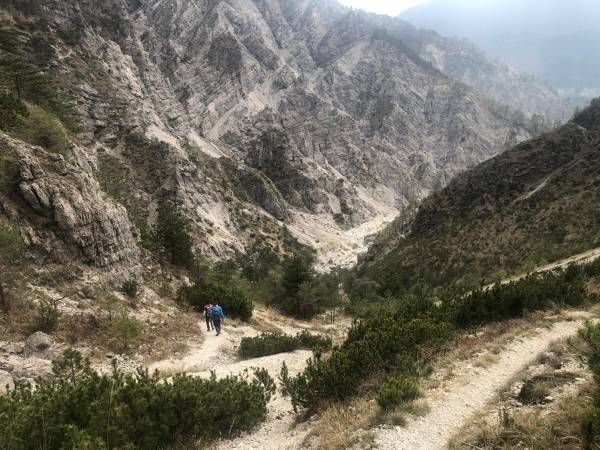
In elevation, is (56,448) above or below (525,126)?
below

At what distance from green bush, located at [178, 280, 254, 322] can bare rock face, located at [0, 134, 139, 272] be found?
3.95 meters

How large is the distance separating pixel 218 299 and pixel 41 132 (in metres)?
16.9

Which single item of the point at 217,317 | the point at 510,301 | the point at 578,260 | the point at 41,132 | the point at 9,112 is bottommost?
the point at 217,317

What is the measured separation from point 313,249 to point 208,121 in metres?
66.5

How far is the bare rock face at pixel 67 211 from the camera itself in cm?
2025

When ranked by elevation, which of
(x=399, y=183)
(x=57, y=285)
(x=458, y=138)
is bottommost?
(x=57, y=285)

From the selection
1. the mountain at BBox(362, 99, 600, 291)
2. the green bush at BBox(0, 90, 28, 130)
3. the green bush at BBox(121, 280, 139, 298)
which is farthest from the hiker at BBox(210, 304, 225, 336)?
the mountain at BBox(362, 99, 600, 291)

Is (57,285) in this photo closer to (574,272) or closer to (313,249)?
(574,272)

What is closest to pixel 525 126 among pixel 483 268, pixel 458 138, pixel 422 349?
pixel 458 138

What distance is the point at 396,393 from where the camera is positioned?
788cm

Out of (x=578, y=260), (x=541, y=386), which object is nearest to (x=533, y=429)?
(x=541, y=386)

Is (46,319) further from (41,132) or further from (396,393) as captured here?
(41,132)

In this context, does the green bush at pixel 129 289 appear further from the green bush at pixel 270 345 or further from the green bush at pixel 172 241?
the green bush at pixel 172 241

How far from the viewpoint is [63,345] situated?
1429 centimetres
